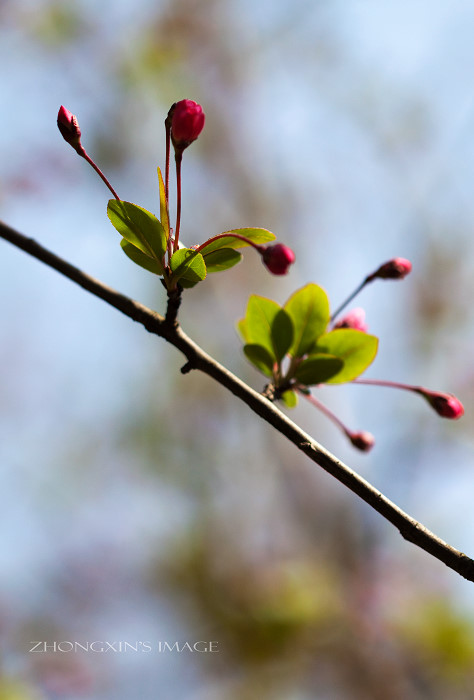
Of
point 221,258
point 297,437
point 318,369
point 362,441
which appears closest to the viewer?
point 297,437

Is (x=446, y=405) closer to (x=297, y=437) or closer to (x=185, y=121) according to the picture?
(x=297, y=437)

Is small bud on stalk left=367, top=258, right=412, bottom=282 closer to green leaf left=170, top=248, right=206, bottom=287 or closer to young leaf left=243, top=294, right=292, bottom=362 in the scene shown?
young leaf left=243, top=294, right=292, bottom=362

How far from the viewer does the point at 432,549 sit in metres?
0.68

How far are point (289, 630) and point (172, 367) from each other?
2103 mm

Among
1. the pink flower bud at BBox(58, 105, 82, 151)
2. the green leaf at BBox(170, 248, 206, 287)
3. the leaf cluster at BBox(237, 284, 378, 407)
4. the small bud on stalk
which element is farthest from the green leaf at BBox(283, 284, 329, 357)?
the pink flower bud at BBox(58, 105, 82, 151)

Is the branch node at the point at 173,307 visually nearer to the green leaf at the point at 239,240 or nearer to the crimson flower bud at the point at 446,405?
the green leaf at the point at 239,240

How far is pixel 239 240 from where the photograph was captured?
78 cm

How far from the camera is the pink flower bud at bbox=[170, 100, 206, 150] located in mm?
779

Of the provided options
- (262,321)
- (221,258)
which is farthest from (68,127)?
(262,321)

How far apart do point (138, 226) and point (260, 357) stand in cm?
32

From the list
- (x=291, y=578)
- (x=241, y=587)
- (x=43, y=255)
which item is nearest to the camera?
(x=43, y=255)

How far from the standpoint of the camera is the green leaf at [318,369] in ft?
3.02

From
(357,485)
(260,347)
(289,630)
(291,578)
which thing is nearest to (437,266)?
(291,578)

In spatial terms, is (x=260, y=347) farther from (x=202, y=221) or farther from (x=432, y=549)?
(x=202, y=221)
